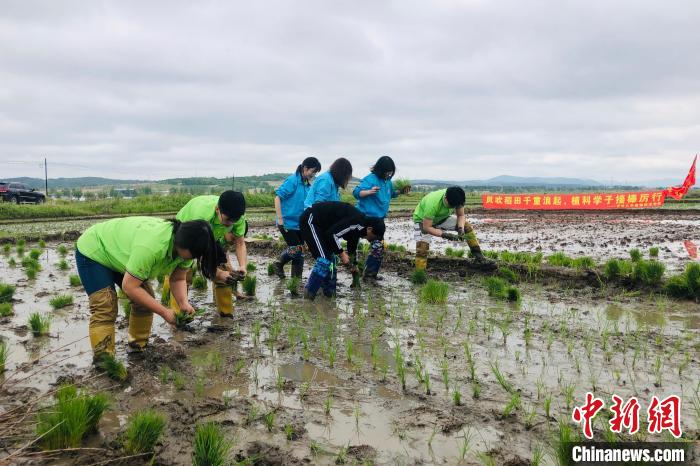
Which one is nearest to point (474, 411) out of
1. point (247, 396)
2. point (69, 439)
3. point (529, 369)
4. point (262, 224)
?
point (529, 369)

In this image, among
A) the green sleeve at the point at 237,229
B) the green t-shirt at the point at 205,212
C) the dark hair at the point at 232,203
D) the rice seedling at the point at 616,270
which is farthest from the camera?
the rice seedling at the point at 616,270

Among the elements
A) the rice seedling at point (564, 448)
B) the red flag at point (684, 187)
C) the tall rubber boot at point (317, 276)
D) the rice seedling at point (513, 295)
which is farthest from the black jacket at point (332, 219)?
the red flag at point (684, 187)

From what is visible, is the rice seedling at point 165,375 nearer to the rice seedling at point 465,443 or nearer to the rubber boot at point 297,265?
the rice seedling at point 465,443

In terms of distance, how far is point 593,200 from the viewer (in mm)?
21938

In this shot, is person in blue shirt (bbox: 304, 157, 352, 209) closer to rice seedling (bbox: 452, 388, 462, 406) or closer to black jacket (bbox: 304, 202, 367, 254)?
black jacket (bbox: 304, 202, 367, 254)

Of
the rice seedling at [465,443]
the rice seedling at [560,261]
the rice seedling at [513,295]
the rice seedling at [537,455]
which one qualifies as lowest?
the rice seedling at [465,443]

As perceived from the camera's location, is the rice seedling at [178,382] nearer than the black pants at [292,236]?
Yes

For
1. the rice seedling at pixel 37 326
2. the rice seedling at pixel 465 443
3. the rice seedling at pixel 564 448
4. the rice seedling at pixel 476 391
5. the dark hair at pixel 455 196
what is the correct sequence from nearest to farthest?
the rice seedling at pixel 564 448 < the rice seedling at pixel 465 443 < the rice seedling at pixel 476 391 < the rice seedling at pixel 37 326 < the dark hair at pixel 455 196

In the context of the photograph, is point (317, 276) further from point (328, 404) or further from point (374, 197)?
point (328, 404)

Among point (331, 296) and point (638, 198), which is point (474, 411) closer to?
point (331, 296)

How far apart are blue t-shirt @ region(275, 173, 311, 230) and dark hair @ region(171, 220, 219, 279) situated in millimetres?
3213

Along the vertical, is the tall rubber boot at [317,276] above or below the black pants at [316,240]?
below

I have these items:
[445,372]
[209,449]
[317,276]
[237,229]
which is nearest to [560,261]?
[317,276]

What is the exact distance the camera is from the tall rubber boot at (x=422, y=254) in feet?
23.6
